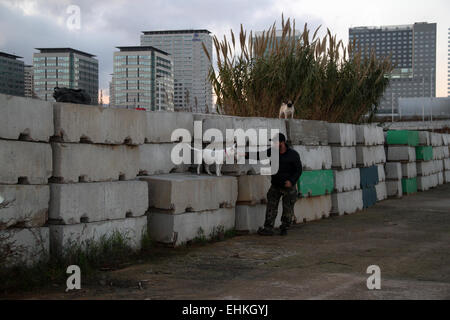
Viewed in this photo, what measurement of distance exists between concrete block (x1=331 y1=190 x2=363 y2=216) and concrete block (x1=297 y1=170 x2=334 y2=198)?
311mm

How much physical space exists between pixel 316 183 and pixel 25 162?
626 centimetres

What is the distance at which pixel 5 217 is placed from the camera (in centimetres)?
529

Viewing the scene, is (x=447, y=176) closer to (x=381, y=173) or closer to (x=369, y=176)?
(x=381, y=173)

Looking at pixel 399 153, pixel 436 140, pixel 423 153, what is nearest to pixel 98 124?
pixel 399 153

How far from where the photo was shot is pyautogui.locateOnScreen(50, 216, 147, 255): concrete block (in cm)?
587

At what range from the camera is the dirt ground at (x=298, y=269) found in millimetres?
4879

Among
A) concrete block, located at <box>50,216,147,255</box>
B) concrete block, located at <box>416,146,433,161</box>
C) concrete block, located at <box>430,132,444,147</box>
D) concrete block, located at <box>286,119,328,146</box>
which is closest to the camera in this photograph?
concrete block, located at <box>50,216,147,255</box>

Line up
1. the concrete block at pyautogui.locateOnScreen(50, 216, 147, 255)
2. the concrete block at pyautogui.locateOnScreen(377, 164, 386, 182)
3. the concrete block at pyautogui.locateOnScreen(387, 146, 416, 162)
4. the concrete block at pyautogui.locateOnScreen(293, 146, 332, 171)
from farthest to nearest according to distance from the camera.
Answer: the concrete block at pyautogui.locateOnScreen(387, 146, 416, 162)
the concrete block at pyautogui.locateOnScreen(377, 164, 386, 182)
the concrete block at pyautogui.locateOnScreen(293, 146, 332, 171)
the concrete block at pyautogui.locateOnScreen(50, 216, 147, 255)

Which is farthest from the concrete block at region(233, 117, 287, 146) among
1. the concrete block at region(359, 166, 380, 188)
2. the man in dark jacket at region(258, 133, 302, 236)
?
the concrete block at region(359, 166, 380, 188)

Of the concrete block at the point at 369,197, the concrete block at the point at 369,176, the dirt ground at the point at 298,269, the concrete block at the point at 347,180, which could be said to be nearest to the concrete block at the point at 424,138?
the concrete block at the point at 369,176

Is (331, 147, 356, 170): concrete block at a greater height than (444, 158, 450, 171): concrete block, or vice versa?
(331, 147, 356, 170): concrete block

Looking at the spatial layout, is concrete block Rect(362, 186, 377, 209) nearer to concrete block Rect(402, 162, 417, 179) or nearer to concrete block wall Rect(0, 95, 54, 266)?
concrete block Rect(402, 162, 417, 179)

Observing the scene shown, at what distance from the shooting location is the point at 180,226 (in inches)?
283
